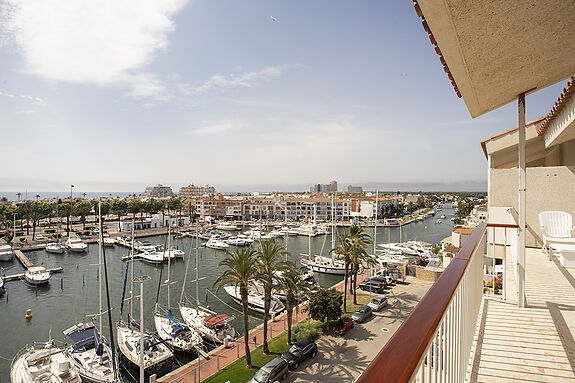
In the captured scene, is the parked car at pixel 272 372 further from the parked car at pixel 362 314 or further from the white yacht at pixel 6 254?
the white yacht at pixel 6 254

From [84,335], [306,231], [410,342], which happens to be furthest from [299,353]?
[306,231]

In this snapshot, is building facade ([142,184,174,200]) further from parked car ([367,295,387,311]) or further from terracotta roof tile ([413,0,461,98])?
terracotta roof tile ([413,0,461,98])

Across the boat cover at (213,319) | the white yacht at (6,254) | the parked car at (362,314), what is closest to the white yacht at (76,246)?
the white yacht at (6,254)

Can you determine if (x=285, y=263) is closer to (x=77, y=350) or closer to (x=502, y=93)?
(x=77, y=350)

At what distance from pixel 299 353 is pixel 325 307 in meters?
2.88

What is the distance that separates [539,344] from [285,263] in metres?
11.1

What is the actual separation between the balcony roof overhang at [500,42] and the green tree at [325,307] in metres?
12.0

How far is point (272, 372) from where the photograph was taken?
10.1 meters

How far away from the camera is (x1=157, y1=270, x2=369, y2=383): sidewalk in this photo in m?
11.0

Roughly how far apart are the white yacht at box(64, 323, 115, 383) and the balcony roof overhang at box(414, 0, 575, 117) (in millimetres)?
13817

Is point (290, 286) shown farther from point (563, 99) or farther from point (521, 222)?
point (563, 99)

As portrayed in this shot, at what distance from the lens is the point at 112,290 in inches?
886

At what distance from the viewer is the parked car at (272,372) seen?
9984 mm

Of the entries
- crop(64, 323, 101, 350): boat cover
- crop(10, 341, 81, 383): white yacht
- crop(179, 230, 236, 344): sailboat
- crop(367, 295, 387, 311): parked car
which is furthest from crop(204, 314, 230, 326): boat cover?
crop(367, 295, 387, 311): parked car
